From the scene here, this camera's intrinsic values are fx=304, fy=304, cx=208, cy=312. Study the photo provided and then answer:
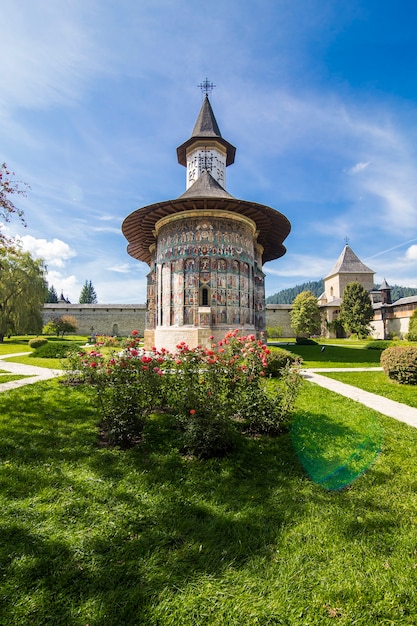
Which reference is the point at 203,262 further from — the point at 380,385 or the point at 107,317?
the point at 107,317

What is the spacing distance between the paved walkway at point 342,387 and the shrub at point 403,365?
64.6 inches

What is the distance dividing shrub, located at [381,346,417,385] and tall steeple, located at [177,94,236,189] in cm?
1892

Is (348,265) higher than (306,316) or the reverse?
higher

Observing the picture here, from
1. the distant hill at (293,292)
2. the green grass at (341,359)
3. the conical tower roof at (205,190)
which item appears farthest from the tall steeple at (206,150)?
the distant hill at (293,292)

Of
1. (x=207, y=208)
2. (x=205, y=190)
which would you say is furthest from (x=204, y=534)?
(x=205, y=190)

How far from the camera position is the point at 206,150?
78.9 feet

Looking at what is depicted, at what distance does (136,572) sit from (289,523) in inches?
61.1

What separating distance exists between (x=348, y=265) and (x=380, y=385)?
4229 centimetres

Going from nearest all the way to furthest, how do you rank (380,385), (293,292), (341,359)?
(380,385)
(341,359)
(293,292)

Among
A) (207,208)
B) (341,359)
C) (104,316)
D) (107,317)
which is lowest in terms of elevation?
(341,359)

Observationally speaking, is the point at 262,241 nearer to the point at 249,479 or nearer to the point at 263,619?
the point at 249,479

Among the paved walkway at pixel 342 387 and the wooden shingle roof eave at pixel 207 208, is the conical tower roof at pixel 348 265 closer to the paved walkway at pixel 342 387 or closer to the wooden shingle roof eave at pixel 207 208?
the wooden shingle roof eave at pixel 207 208

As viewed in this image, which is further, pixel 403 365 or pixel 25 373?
pixel 25 373

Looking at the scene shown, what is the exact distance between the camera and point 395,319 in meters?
35.7
